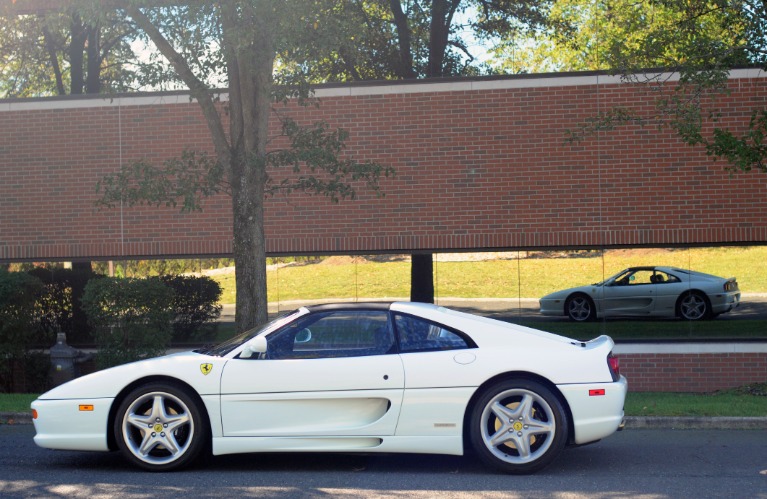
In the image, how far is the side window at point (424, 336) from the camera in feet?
23.5

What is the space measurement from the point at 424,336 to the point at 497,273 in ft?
23.3

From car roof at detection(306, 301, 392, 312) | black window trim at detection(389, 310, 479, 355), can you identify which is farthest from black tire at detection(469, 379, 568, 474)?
car roof at detection(306, 301, 392, 312)

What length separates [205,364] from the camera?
281 inches

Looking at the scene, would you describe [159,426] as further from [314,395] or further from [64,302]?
[64,302]

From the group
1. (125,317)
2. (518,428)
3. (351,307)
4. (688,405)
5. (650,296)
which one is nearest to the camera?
(518,428)

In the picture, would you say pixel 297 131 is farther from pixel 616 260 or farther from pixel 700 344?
pixel 700 344

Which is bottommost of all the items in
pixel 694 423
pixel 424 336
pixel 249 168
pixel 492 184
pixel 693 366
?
pixel 693 366

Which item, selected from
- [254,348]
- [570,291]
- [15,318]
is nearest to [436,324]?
[254,348]

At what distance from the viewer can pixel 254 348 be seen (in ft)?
23.3

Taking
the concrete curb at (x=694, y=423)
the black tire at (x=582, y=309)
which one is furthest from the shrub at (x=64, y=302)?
the concrete curb at (x=694, y=423)

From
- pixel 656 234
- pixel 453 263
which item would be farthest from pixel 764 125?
pixel 453 263

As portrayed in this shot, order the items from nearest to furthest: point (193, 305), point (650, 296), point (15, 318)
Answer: point (15, 318), point (650, 296), point (193, 305)

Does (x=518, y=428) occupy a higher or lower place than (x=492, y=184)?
lower

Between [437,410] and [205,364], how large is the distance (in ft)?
6.05
